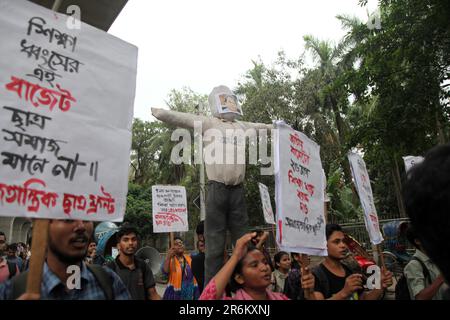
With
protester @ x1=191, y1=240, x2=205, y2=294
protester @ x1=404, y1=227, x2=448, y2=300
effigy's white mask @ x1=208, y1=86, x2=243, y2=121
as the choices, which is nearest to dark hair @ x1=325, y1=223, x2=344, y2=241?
protester @ x1=404, y1=227, x2=448, y2=300

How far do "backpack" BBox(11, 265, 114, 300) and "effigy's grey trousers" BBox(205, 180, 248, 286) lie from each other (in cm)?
155

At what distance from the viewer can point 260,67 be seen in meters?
20.8

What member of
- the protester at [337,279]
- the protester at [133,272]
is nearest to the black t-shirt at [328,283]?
the protester at [337,279]

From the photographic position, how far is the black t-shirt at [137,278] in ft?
11.3

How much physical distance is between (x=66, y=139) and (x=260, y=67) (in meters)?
19.7

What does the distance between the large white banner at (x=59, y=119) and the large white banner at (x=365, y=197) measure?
Result: 237 centimetres

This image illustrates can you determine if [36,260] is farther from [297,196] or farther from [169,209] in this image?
[169,209]

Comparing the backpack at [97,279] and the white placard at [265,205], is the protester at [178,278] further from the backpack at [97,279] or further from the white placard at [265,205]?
the backpack at [97,279]

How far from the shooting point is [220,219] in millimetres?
3629

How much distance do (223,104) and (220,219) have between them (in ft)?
3.72

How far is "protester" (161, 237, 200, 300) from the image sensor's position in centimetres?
518

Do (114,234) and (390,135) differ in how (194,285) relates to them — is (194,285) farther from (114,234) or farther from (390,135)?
(390,135)

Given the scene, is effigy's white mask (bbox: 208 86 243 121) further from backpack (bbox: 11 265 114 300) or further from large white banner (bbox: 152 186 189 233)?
large white banner (bbox: 152 186 189 233)
